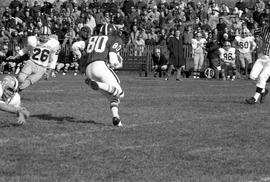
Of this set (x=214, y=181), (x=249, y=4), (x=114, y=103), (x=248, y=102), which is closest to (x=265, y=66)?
(x=248, y=102)

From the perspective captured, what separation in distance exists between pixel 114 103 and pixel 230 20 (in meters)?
20.4

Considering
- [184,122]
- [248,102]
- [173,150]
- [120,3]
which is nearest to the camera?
[173,150]

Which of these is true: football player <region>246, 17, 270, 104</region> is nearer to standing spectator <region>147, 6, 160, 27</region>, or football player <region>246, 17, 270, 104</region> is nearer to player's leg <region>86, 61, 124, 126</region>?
player's leg <region>86, 61, 124, 126</region>

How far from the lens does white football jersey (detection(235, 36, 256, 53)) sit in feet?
92.7

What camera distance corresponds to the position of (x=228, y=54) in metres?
28.4

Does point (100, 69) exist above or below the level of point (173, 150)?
above

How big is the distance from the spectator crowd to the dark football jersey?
55.2ft

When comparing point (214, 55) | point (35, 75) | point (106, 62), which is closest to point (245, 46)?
point (214, 55)

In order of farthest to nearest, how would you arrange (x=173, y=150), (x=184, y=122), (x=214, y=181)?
(x=184, y=122)
(x=173, y=150)
(x=214, y=181)

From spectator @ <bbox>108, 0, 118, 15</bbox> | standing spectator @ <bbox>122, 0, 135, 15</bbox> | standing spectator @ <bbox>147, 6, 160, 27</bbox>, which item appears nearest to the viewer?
standing spectator @ <bbox>147, 6, 160, 27</bbox>

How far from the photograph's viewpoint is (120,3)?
35.4 m

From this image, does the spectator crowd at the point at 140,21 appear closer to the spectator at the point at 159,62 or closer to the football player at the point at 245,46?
the spectator at the point at 159,62

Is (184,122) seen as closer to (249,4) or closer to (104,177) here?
(104,177)

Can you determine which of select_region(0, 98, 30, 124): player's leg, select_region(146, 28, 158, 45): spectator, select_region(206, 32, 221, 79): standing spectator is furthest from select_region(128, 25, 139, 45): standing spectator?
select_region(0, 98, 30, 124): player's leg
